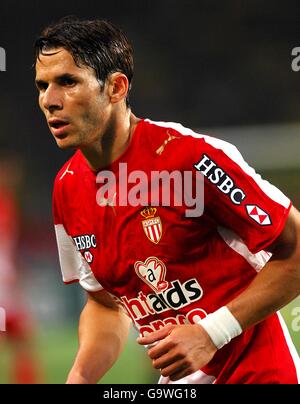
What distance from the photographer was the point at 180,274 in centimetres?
270

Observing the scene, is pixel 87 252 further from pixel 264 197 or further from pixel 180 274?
pixel 264 197

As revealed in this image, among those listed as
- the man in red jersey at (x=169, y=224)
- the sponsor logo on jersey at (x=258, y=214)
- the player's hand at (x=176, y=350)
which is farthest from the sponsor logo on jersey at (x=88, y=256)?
the sponsor logo on jersey at (x=258, y=214)

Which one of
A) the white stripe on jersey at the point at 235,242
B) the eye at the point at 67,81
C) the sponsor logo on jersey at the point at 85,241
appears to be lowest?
the sponsor logo on jersey at the point at 85,241

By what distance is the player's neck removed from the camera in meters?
2.80

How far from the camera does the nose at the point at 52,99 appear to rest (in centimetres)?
266

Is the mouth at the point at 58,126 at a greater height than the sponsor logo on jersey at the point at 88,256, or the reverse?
the mouth at the point at 58,126

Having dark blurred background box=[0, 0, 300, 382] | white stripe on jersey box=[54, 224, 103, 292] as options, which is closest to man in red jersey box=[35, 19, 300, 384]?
white stripe on jersey box=[54, 224, 103, 292]

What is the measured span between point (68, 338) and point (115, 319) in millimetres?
6105

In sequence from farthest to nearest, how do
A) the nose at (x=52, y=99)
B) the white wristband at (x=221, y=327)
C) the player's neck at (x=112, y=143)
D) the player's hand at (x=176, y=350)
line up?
the player's neck at (x=112, y=143)
the nose at (x=52, y=99)
the white wristband at (x=221, y=327)
the player's hand at (x=176, y=350)

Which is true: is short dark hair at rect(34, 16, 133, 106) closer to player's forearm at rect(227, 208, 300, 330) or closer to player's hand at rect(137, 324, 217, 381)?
player's forearm at rect(227, 208, 300, 330)

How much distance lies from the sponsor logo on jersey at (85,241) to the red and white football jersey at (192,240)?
0.01 metres

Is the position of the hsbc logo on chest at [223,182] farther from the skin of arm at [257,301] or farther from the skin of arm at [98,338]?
the skin of arm at [98,338]

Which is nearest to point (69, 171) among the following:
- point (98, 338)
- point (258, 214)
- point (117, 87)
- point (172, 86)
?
point (117, 87)

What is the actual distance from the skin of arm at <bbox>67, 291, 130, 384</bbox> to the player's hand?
539mm
